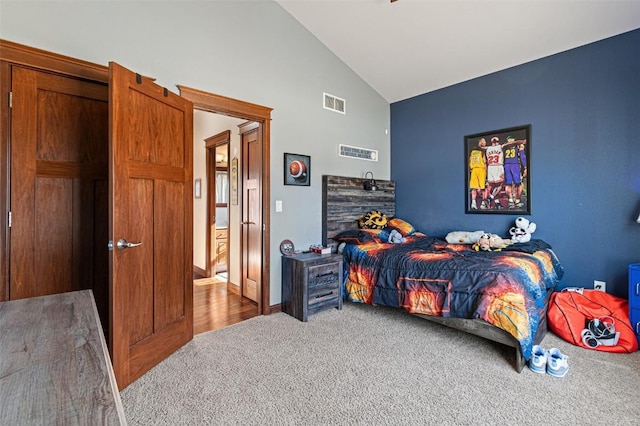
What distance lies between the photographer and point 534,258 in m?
2.72

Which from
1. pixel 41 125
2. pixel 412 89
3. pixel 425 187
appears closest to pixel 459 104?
pixel 412 89

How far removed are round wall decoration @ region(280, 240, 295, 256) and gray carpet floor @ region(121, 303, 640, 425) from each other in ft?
2.88

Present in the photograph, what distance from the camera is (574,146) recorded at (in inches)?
127

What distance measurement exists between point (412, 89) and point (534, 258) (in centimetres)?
282

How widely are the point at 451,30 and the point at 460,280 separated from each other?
2560 millimetres

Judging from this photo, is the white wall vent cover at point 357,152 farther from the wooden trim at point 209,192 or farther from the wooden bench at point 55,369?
the wooden bench at point 55,369

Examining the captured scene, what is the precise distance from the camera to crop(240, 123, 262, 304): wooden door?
3.44 m

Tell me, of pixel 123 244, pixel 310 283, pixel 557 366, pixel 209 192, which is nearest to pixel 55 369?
pixel 123 244

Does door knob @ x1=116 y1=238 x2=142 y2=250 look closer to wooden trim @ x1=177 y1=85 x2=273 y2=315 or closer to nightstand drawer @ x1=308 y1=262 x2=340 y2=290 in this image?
wooden trim @ x1=177 y1=85 x2=273 y2=315

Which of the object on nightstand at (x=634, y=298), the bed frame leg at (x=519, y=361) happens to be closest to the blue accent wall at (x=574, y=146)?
the object on nightstand at (x=634, y=298)

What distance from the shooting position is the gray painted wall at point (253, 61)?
7.12 feet

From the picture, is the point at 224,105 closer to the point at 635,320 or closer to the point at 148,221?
the point at 148,221

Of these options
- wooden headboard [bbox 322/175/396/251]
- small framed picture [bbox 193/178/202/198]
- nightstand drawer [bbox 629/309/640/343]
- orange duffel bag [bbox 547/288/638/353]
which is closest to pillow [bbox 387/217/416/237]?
wooden headboard [bbox 322/175/396/251]

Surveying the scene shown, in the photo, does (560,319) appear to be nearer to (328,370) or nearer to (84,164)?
(328,370)
